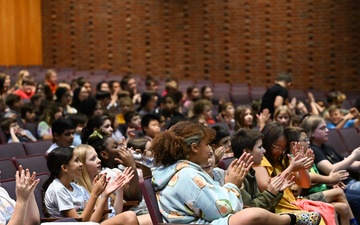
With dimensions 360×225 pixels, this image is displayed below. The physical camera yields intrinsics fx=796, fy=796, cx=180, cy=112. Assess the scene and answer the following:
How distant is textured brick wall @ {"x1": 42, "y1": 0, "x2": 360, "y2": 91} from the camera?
1470 cm

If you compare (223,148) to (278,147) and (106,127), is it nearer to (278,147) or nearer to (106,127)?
(278,147)

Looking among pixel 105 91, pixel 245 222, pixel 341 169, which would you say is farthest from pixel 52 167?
pixel 105 91

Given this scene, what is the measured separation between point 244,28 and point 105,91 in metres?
5.50

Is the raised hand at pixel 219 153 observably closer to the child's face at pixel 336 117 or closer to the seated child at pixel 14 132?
the seated child at pixel 14 132

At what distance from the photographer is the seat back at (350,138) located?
777cm

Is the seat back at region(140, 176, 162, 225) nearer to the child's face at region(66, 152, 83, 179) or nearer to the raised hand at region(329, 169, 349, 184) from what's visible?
the child's face at region(66, 152, 83, 179)

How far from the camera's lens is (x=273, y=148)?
533 centimetres

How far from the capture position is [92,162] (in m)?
4.94

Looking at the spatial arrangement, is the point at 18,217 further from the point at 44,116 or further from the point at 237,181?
the point at 44,116

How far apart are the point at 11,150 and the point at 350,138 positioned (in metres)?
3.31

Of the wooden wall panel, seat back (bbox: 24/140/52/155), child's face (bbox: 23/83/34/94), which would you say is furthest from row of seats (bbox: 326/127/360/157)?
the wooden wall panel

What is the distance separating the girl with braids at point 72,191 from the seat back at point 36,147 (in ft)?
6.71

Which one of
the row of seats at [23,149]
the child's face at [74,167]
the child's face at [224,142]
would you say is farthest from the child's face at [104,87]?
the child's face at [74,167]

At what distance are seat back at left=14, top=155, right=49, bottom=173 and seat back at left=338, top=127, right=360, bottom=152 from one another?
127 inches
